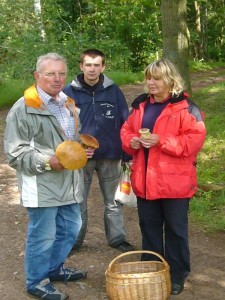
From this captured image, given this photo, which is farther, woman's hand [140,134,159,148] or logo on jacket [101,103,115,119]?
logo on jacket [101,103,115,119]

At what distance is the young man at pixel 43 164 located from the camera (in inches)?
142

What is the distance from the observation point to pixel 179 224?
155 inches

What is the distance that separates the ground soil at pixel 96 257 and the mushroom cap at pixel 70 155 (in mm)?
1191

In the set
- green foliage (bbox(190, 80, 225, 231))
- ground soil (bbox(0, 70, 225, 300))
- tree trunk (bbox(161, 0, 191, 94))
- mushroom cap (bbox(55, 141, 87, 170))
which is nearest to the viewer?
mushroom cap (bbox(55, 141, 87, 170))

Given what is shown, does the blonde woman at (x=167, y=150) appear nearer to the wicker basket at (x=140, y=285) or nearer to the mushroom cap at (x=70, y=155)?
the wicker basket at (x=140, y=285)

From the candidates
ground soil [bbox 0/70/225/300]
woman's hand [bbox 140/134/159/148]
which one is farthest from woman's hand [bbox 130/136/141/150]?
ground soil [bbox 0/70/225/300]

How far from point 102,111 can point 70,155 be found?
1027mm

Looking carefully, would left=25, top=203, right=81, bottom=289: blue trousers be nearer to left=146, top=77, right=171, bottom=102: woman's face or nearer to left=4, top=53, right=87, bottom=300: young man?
left=4, top=53, right=87, bottom=300: young man

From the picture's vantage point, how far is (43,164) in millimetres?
3582

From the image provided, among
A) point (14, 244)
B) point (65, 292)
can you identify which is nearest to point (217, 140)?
point (14, 244)

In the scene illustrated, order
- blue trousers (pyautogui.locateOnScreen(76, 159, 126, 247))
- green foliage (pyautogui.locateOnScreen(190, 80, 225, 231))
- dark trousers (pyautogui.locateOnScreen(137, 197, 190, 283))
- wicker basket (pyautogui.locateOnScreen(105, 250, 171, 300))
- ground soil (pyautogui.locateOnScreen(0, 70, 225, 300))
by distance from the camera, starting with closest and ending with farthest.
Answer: wicker basket (pyautogui.locateOnScreen(105, 250, 171, 300))
dark trousers (pyautogui.locateOnScreen(137, 197, 190, 283))
ground soil (pyautogui.locateOnScreen(0, 70, 225, 300))
blue trousers (pyautogui.locateOnScreen(76, 159, 126, 247))
green foliage (pyautogui.locateOnScreen(190, 80, 225, 231))

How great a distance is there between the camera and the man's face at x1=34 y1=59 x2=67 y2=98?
3.64m

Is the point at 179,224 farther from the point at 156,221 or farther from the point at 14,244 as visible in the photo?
the point at 14,244

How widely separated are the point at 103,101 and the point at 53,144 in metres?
0.94
